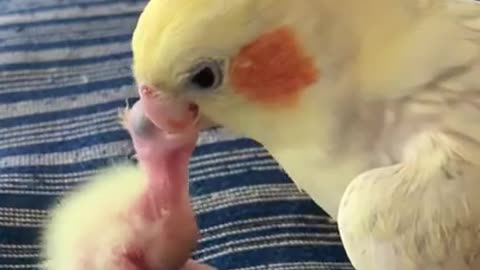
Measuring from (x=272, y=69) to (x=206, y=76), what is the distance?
1.5 inches

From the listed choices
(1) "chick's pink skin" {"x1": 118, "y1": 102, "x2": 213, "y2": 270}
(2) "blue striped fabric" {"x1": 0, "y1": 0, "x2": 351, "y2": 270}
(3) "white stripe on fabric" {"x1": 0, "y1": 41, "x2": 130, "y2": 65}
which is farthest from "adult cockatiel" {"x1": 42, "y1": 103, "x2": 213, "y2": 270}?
(3) "white stripe on fabric" {"x1": 0, "y1": 41, "x2": 130, "y2": 65}

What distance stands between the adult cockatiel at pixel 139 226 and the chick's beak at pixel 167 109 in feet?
0.18

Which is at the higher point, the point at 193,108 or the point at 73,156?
the point at 73,156

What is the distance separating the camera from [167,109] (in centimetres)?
61

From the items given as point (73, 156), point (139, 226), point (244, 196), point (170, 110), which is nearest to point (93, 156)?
point (73, 156)

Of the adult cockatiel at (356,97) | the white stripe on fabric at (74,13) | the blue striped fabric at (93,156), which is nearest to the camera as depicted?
the adult cockatiel at (356,97)

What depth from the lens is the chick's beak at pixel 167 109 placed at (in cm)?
61

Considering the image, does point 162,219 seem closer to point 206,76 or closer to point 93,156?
point 206,76

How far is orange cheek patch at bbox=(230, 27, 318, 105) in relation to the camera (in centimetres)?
59

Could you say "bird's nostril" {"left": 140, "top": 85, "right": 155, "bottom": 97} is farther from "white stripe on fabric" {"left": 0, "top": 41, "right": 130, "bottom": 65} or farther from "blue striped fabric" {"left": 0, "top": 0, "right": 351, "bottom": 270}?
"white stripe on fabric" {"left": 0, "top": 41, "right": 130, "bottom": 65}

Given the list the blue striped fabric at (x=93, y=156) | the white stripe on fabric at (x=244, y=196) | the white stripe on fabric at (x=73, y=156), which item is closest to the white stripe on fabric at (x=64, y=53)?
the blue striped fabric at (x=93, y=156)

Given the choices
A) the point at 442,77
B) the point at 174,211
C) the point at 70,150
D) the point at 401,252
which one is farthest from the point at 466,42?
the point at 70,150

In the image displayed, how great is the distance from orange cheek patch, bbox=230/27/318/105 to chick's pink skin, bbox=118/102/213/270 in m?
0.10

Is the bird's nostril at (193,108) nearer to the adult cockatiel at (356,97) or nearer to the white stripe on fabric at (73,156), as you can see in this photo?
the adult cockatiel at (356,97)
